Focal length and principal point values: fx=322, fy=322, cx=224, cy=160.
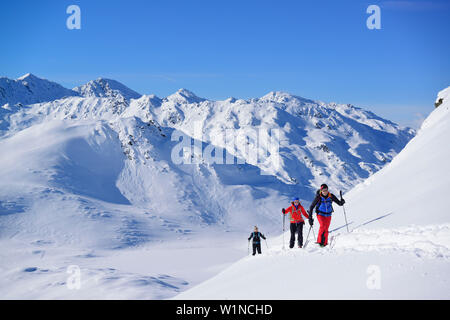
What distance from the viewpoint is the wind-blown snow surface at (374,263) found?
6773mm

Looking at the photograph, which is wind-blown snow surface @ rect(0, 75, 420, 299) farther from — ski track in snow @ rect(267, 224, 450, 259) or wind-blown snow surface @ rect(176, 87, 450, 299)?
wind-blown snow surface @ rect(176, 87, 450, 299)

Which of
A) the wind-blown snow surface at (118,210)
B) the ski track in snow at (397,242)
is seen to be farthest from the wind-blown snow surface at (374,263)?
the wind-blown snow surface at (118,210)

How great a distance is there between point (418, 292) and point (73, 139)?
69559 mm

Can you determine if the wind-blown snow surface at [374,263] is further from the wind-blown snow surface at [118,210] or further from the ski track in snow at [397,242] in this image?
the wind-blown snow surface at [118,210]

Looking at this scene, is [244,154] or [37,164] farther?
[244,154]

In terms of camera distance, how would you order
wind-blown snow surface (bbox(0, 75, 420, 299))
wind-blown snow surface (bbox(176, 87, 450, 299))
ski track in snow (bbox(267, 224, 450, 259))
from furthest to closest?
1. wind-blown snow surface (bbox(0, 75, 420, 299))
2. ski track in snow (bbox(267, 224, 450, 259))
3. wind-blown snow surface (bbox(176, 87, 450, 299))

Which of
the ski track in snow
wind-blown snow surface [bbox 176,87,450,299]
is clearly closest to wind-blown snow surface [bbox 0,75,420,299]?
the ski track in snow

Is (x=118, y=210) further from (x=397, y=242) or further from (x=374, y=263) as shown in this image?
(x=374, y=263)

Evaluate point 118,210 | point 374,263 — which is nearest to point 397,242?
point 374,263

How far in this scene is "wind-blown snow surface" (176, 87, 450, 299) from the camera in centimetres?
677

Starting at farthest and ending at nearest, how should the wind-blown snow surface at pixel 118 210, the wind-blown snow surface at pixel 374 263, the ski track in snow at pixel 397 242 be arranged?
the wind-blown snow surface at pixel 118 210, the ski track in snow at pixel 397 242, the wind-blown snow surface at pixel 374 263
